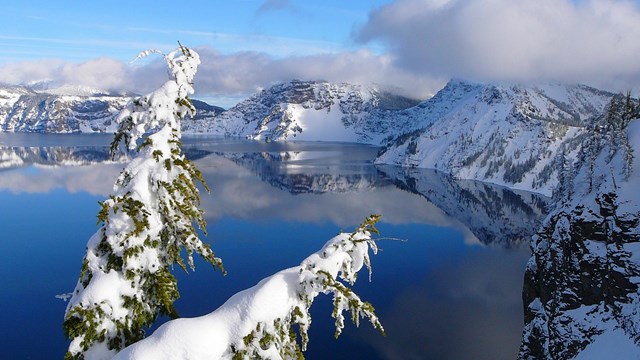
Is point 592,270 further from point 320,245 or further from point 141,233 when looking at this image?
point 320,245

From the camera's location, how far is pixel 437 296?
7056 cm

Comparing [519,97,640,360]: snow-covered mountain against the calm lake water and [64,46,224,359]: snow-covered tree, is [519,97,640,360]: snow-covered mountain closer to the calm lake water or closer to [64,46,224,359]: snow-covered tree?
the calm lake water

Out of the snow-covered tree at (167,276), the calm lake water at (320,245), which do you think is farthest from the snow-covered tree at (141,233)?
the calm lake water at (320,245)

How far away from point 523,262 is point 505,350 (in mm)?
42613

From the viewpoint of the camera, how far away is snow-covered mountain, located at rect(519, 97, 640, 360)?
1571 inches

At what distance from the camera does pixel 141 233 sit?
10.6 m

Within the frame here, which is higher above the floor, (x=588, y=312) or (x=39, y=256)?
(x=588, y=312)

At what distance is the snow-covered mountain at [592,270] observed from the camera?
3991 centimetres

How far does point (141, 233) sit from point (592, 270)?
47.4 metres

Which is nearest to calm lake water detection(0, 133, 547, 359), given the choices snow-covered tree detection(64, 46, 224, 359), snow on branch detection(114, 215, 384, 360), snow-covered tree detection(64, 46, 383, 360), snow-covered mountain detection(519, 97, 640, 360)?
snow-covered mountain detection(519, 97, 640, 360)

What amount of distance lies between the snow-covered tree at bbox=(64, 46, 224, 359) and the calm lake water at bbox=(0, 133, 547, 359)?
43997mm

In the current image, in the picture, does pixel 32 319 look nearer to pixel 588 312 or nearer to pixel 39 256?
pixel 39 256

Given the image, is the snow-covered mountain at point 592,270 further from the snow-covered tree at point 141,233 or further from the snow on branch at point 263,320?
the snow-covered tree at point 141,233

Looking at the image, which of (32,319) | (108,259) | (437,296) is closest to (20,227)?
(32,319)
